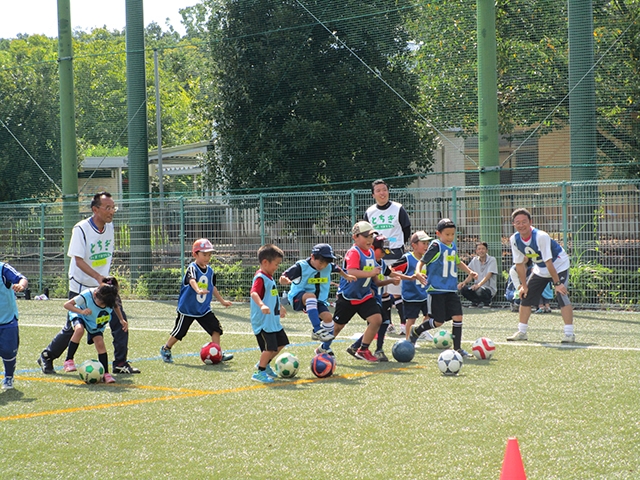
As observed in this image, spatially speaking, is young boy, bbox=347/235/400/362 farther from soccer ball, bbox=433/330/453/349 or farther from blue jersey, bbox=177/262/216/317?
blue jersey, bbox=177/262/216/317

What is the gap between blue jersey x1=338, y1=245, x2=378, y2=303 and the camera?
29.2ft

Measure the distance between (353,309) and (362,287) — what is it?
275 millimetres

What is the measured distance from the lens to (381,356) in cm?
912

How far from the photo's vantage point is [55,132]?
95.3 feet

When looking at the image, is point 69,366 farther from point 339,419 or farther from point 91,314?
point 339,419

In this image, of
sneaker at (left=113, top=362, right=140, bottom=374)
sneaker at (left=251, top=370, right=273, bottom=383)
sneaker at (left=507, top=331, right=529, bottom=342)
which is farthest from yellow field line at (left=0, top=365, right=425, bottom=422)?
sneaker at (left=507, top=331, right=529, bottom=342)

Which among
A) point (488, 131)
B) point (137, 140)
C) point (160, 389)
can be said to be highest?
point (137, 140)

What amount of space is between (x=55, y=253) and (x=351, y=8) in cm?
886

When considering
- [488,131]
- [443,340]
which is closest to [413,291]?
[443,340]

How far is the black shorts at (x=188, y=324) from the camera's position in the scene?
31.0 ft

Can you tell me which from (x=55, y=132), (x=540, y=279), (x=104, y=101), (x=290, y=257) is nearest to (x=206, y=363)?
(x=540, y=279)

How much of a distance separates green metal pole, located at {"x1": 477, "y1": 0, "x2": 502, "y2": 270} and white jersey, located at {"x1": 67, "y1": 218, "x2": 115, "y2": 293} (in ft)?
26.7

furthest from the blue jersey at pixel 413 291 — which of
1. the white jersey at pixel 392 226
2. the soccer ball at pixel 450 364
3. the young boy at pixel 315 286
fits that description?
the soccer ball at pixel 450 364

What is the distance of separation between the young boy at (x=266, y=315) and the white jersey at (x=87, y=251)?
1.82 metres
